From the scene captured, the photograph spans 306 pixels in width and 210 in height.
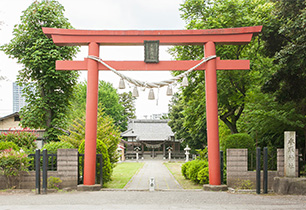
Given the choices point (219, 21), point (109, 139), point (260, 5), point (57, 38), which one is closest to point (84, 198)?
point (57, 38)

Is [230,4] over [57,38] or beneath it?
over

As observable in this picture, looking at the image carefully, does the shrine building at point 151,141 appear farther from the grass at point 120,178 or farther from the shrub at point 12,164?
the shrub at point 12,164

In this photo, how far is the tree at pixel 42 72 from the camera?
58.4ft

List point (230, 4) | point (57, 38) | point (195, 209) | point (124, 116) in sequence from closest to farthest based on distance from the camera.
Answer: point (195, 209), point (57, 38), point (230, 4), point (124, 116)

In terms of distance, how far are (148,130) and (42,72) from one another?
31.3 metres

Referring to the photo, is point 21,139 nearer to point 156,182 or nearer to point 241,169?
point 156,182

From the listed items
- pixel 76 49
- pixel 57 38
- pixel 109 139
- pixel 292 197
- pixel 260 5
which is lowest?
pixel 292 197

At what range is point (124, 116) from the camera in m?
55.5

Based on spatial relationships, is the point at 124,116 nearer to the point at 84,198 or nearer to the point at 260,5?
the point at 260,5

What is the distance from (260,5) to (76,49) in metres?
11.1

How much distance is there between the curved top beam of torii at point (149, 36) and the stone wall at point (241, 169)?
3887 millimetres

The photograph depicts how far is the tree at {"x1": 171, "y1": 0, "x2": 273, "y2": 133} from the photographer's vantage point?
48.2 feet

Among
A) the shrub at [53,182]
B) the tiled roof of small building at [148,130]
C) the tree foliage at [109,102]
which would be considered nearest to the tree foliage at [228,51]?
the shrub at [53,182]

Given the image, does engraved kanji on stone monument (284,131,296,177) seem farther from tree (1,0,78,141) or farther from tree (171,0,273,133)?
tree (1,0,78,141)
